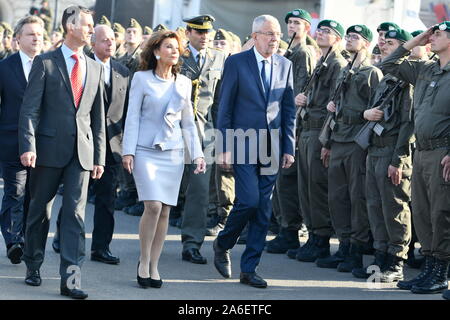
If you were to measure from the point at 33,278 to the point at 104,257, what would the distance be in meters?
1.30

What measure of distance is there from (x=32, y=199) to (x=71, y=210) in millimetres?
418

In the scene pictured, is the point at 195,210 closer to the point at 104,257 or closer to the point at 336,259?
the point at 104,257

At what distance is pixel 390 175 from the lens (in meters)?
9.20

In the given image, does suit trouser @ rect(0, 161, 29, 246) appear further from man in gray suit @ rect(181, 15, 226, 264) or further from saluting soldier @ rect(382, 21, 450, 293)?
saluting soldier @ rect(382, 21, 450, 293)

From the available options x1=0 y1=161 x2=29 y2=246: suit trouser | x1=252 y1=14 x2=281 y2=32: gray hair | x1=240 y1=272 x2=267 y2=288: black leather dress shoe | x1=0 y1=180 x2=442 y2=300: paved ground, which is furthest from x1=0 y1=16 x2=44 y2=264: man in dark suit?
x1=252 y1=14 x2=281 y2=32: gray hair

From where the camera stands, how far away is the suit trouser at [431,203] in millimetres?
8609

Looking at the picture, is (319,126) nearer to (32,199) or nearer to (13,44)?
(32,199)

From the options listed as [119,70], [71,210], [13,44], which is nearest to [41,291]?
[71,210]

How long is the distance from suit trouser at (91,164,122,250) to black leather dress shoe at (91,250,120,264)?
0.05 metres

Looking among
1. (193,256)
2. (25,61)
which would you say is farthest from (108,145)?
(193,256)

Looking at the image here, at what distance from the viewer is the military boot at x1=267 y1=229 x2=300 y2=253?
1070 centimetres

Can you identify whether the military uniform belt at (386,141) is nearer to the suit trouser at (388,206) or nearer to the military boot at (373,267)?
the suit trouser at (388,206)

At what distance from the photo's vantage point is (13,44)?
17.7 m

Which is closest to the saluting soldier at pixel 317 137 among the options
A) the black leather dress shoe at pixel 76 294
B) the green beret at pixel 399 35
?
the green beret at pixel 399 35
